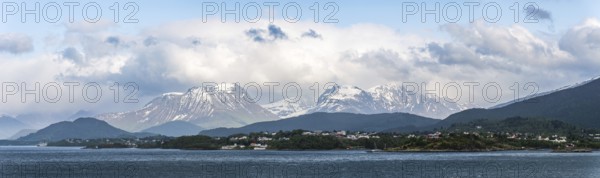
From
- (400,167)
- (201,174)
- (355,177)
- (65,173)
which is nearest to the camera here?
(355,177)

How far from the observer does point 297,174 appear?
12069 cm

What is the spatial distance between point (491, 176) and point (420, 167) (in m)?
23.8

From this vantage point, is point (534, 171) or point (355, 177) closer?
point (355, 177)

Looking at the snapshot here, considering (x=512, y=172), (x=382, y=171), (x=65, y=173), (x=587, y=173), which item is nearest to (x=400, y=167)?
(x=382, y=171)

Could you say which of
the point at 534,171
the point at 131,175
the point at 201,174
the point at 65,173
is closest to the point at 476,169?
the point at 534,171

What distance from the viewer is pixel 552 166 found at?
14188 centimetres

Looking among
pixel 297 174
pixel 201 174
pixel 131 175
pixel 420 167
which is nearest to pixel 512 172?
pixel 420 167

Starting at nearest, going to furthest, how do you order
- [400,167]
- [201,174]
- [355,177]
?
A: [355,177]
[201,174]
[400,167]

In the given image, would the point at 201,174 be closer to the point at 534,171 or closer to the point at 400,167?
the point at 400,167

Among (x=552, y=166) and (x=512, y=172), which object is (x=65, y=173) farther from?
(x=552, y=166)

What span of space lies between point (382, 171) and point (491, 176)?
65.0 ft

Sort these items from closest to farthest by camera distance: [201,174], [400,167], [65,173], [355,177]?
[355,177] → [201,174] → [65,173] → [400,167]

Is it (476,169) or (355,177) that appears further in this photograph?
(476,169)

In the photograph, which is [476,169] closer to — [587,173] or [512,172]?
[512,172]
